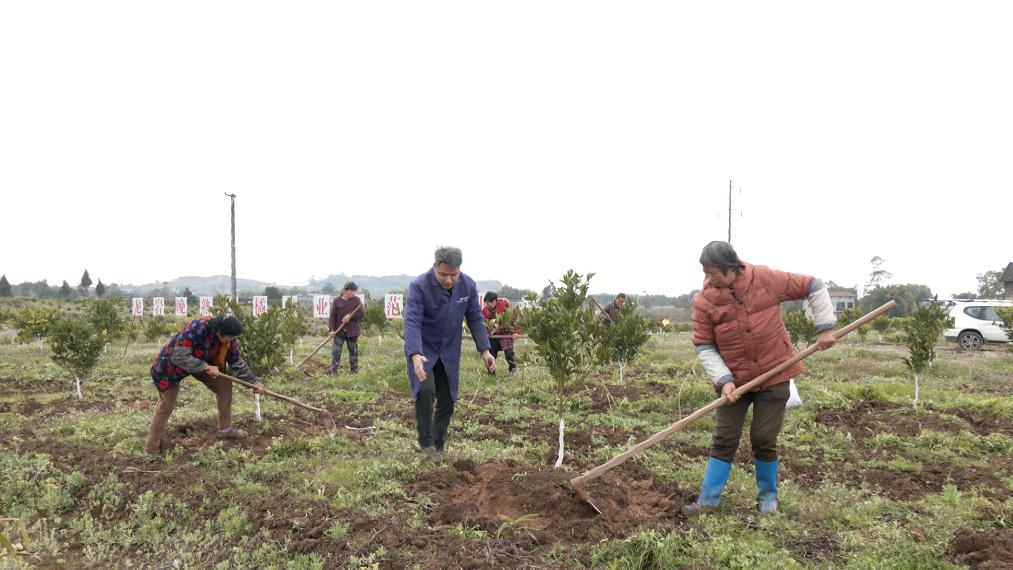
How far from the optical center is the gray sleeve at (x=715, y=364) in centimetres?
385

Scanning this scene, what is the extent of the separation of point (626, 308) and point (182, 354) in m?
9.13

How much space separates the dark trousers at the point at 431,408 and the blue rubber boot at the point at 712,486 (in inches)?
85.1

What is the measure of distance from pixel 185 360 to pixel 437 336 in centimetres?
237

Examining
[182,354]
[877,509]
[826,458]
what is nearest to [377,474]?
[182,354]

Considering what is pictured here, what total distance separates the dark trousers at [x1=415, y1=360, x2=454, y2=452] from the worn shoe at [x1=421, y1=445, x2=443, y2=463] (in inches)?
1.4

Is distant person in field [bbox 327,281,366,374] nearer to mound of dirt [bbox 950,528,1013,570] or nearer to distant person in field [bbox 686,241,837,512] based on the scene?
distant person in field [bbox 686,241,837,512]

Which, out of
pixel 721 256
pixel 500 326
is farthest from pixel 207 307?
pixel 721 256

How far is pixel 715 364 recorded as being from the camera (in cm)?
394

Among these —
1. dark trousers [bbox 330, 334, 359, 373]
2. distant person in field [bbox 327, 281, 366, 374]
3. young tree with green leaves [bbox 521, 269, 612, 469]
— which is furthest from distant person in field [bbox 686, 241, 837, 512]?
dark trousers [bbox 330, 334, 359, 373]

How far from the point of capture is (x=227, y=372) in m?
6.02

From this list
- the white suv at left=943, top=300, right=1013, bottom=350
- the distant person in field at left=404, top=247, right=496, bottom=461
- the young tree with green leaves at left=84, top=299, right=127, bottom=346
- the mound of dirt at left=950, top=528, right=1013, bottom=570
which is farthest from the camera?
the white suv at left=943, top=300, right=1013, bottom=350

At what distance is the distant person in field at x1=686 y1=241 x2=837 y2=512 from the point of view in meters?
3.84

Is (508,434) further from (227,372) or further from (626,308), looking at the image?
(626,308)

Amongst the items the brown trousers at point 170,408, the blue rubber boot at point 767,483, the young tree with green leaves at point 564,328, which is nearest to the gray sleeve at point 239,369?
Answer: the brown trousers at point 170,408
